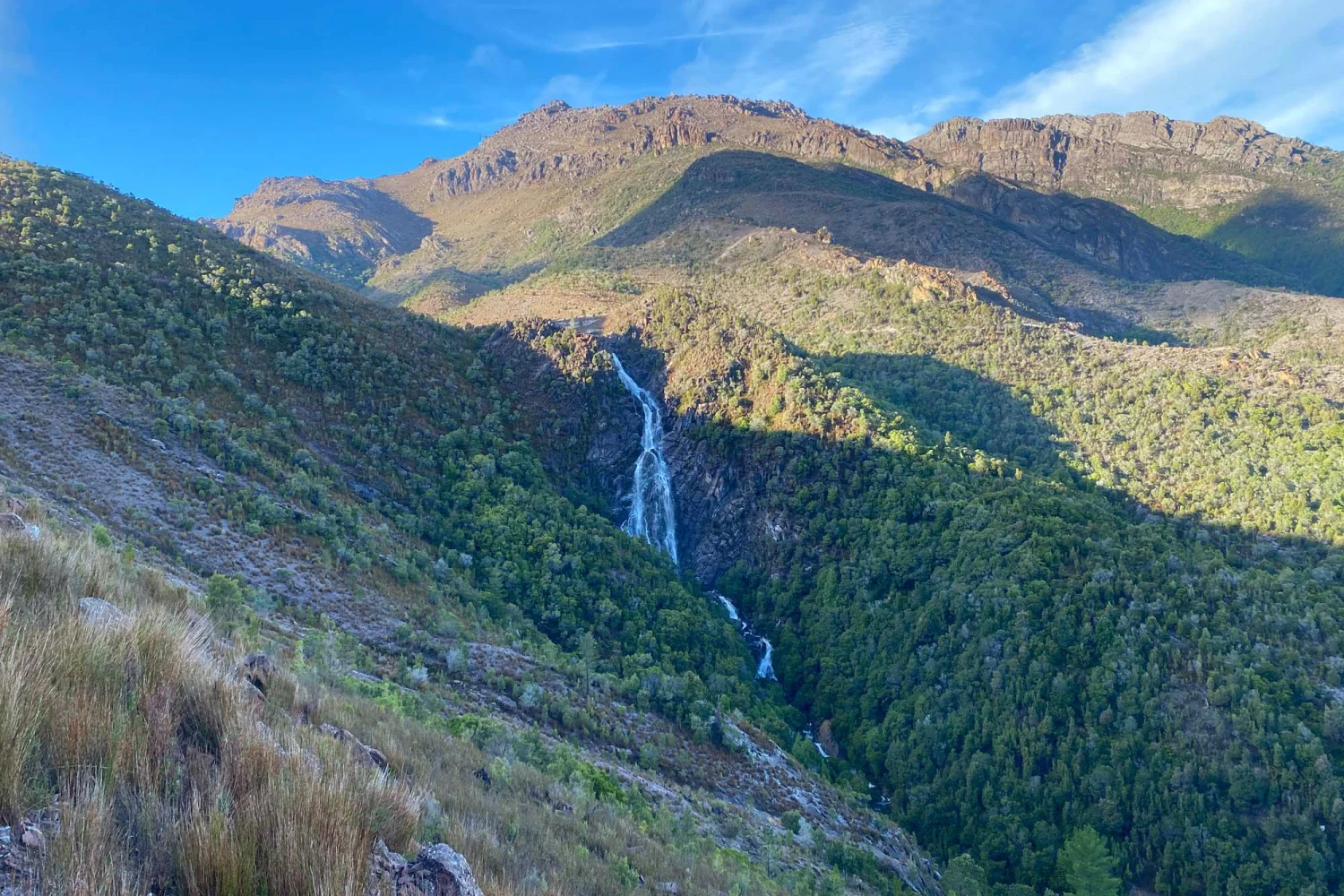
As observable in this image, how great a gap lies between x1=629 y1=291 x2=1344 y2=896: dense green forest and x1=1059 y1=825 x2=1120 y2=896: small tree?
5.10 feet

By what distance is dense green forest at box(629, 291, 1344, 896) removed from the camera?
1922 centimetres

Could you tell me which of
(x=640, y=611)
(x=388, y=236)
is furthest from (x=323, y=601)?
(x=388, y=236)

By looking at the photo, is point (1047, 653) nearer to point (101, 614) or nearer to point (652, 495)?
point (652, 495)

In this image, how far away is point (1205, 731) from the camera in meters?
20.3

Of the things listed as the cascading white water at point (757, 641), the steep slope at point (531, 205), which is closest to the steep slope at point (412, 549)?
the cascading white water at point (757, 641)

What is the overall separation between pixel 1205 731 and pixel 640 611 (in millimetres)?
18978

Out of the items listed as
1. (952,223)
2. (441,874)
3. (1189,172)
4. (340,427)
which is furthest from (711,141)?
(441,874)

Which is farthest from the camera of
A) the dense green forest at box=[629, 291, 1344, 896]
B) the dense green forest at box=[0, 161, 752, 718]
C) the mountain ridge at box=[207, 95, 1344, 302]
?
the mountain ridge at box=[207, 95, 1344, 302]

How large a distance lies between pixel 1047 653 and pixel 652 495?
22362mm

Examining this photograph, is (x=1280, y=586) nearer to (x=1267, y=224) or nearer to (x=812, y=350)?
(x=812, y=350)

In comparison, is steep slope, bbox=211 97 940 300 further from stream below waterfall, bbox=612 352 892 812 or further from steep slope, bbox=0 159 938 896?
steep slope, bbox=0 159 938 896

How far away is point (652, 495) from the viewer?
40.0 meters

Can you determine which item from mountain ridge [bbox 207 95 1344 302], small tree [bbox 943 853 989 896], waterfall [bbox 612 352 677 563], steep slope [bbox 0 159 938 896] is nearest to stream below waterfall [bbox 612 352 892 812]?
waterfall [bbox 612 352 677 563]

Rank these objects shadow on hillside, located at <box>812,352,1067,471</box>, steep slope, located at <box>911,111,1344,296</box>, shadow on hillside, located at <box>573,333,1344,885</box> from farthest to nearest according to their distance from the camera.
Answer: steep slope, located at <box>911,111,1344,296</box> → shadow on hillside, located at <box>812,352,1067,471</box> → shadow on hillside, located at <box>573,333,1344,885</box>
